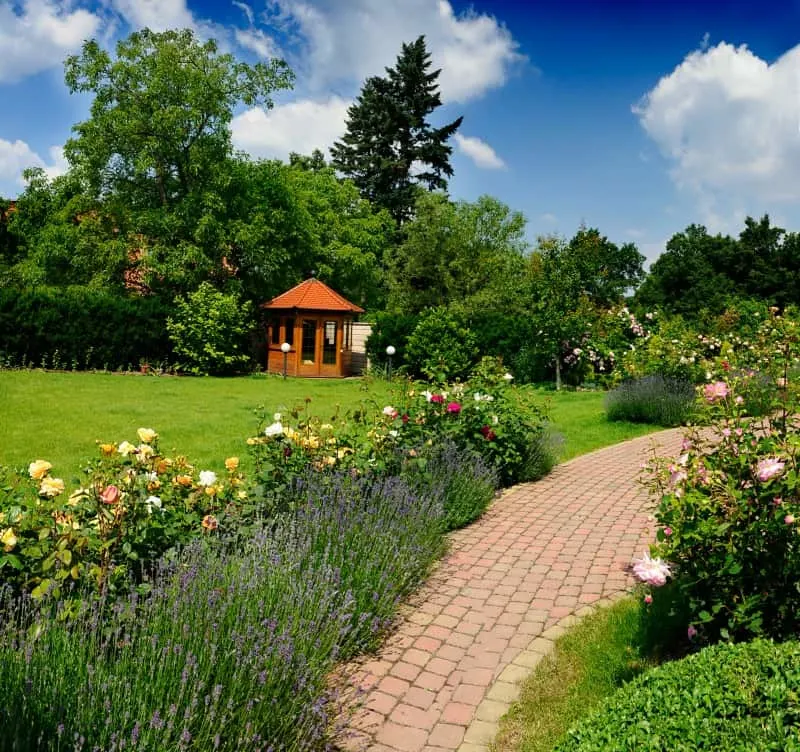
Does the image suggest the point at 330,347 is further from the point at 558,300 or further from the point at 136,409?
the point at 136,409

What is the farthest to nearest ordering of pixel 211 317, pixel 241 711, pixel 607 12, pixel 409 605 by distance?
1. pixel 211 317
2. pixel 607 12
3. pixel 409 605
4. pixel 241 711

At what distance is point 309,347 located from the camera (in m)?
20.9

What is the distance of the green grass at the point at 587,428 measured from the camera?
9.11m

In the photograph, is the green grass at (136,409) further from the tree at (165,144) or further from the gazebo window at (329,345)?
the tree at (165,144)

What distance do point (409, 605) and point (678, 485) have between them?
1720mm

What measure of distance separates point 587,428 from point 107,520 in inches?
342

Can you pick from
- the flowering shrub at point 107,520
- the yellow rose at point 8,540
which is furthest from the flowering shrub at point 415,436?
the yellow rose at point 8,540

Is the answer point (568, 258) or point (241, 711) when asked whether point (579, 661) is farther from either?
point (568, 258)

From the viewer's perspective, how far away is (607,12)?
761 cm

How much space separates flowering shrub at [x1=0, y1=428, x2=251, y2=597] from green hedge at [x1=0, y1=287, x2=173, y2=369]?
16.1 m

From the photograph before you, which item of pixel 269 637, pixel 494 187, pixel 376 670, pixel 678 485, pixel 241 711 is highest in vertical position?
pixel 494 187

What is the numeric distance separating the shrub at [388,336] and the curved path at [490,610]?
45.0 ft

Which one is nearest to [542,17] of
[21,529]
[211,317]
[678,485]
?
[678,485]

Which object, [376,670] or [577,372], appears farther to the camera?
[577,372]
